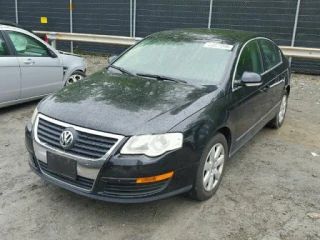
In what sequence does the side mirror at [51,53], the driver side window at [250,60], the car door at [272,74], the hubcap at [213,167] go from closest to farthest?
the hubcap at [213,167] → the driver side window at [250,60] → the car door at [272,74] → the side mirror at [51,53]

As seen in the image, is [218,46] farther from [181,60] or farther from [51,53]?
[51,53]

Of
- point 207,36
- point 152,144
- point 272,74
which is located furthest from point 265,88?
point 152,144

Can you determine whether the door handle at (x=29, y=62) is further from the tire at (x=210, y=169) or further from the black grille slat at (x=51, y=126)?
the tire at (x=210, y=169)

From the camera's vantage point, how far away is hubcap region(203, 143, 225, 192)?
3.57 m

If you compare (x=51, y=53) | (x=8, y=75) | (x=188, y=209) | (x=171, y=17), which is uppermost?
(x=171, y=17)

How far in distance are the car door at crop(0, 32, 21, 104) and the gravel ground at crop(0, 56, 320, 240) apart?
1520 mm

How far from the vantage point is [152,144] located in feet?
10.00

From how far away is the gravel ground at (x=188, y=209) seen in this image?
318cm

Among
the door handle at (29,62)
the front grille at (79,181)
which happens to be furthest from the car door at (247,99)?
the door handle at (29,62)

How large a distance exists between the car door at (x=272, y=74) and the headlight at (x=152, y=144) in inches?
84.6

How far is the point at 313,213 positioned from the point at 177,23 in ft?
28.3

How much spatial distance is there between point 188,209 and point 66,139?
1.33 m

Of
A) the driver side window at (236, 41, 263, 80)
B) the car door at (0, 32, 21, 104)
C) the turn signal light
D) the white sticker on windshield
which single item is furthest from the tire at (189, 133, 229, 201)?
the car door at (0, 32, 21, 104)

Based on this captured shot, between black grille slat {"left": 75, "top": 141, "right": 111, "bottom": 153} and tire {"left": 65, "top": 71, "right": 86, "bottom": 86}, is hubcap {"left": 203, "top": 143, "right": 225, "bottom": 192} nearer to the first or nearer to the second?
black grille slat {"left": 75, "top": 141, "right": 111, "bottom": 153}
